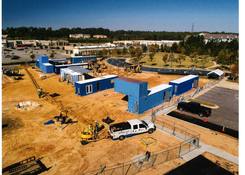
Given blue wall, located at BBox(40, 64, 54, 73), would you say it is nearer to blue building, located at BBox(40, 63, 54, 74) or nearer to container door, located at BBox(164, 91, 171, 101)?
blue building, located at BBox(40, 63, 54, 74)

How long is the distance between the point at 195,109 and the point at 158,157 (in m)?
13.1

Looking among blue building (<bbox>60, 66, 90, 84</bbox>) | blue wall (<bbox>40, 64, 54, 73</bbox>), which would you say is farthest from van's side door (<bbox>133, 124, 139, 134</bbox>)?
blue wall (<bbox>40, 64, 54, 73</bbox>)

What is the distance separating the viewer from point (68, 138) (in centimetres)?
2212

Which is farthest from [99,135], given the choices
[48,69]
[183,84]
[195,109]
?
[48,69]

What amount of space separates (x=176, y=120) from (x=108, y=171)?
13438mm

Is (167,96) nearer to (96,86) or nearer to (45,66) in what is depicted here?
(96,86)

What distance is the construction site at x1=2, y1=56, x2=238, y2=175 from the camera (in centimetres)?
1773

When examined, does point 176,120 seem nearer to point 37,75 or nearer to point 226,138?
point 226,138

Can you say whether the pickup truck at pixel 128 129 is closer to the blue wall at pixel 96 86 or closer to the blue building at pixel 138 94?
the blue building at pixel 138 94

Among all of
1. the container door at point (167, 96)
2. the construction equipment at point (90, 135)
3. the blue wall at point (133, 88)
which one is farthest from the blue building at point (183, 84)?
the construction equipment at point (90, 135)

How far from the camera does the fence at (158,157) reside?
16.7m

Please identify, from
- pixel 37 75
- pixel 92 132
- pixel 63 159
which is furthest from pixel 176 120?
pixel 37 75

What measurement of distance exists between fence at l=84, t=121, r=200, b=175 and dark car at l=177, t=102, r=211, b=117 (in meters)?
5.60

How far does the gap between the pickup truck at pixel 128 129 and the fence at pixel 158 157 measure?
104 inches
